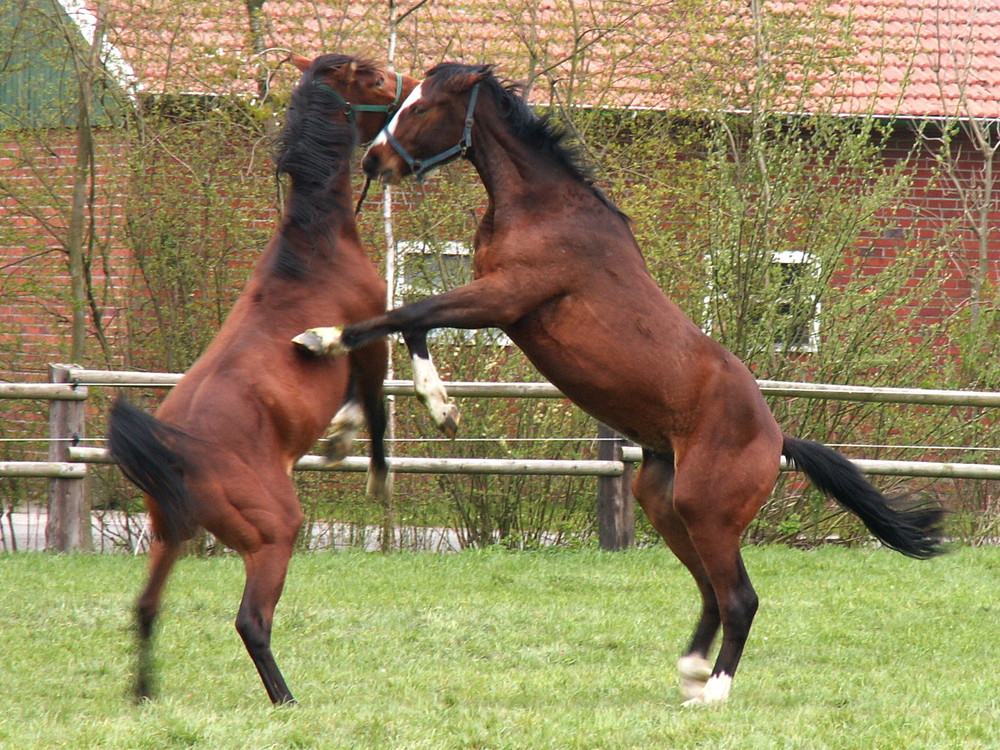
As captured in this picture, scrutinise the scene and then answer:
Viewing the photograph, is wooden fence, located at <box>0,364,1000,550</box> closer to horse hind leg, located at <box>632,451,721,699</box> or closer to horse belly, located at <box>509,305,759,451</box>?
horse hind leg, located at <box>632,451,721,699</box>

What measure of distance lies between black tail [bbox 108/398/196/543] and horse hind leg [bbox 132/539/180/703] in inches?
10.9

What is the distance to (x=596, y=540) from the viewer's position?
9234mm

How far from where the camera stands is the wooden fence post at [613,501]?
29.0ft

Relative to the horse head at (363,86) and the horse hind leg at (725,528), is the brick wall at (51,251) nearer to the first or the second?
the horse head at (363,86)

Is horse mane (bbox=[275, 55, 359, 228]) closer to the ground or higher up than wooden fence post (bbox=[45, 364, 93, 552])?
higher up

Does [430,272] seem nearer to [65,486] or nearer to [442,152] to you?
[65,486]

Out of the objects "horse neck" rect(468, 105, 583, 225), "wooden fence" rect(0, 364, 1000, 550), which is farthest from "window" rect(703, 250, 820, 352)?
"horse neck" rect(468, 105, 583, 225)

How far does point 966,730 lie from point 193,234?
6.59m

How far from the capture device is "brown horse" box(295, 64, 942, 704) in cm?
475

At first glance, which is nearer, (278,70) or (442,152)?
(442,152)

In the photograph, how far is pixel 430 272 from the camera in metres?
9.02

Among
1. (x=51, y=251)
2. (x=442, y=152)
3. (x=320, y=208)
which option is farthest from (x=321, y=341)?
(x=51, y=251)

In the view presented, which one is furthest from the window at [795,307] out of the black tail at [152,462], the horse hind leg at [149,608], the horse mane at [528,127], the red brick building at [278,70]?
the black tail at [152,462]

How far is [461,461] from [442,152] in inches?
158
